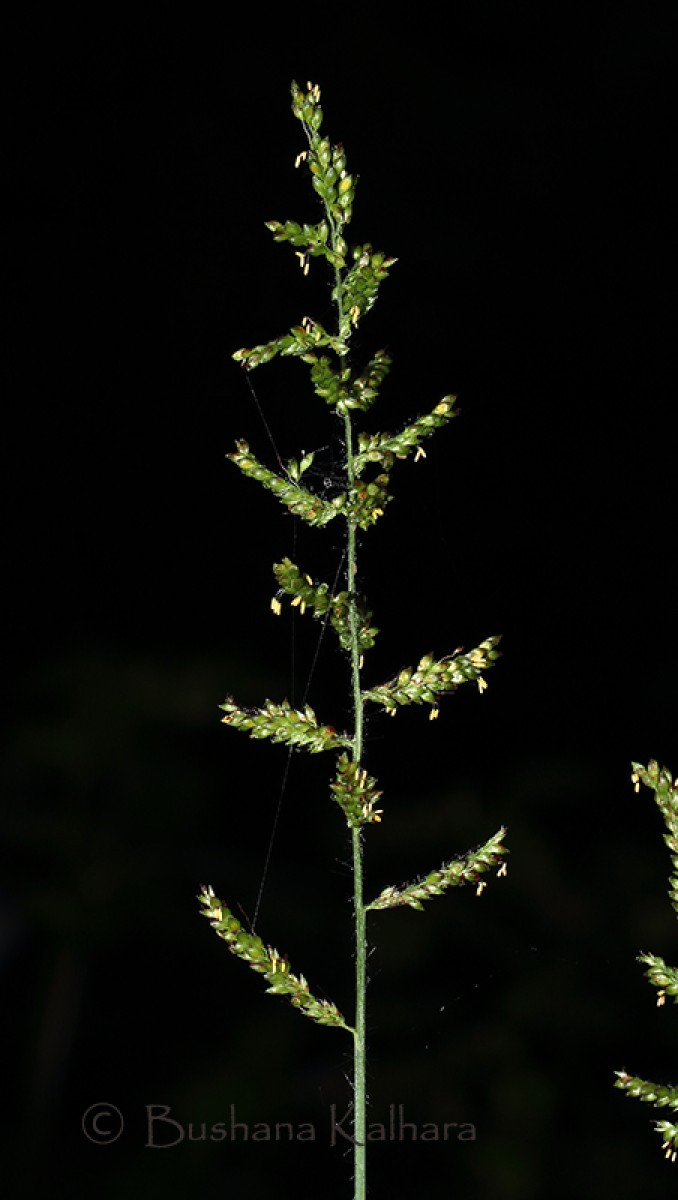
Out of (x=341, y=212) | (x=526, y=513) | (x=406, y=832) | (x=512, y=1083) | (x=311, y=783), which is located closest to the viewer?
(x=341, y=212)

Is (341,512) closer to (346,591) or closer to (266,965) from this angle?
(346,591)

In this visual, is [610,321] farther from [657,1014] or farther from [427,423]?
[427,423]

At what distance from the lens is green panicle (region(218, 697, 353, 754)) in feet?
1.22

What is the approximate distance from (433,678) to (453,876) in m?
0.06

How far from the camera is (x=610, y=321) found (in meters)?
2.16

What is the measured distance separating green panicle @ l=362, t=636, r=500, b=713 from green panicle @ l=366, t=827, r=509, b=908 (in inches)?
1.9

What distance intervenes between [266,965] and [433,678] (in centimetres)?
10

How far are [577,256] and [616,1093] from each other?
1.34m

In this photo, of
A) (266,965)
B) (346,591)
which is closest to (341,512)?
(346,591)

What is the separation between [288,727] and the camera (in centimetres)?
38

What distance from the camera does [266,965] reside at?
1.19ft

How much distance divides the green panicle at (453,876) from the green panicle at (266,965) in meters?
0.03

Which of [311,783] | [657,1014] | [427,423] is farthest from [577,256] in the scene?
[427,423]

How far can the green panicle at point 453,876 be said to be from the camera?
0.36 metres
